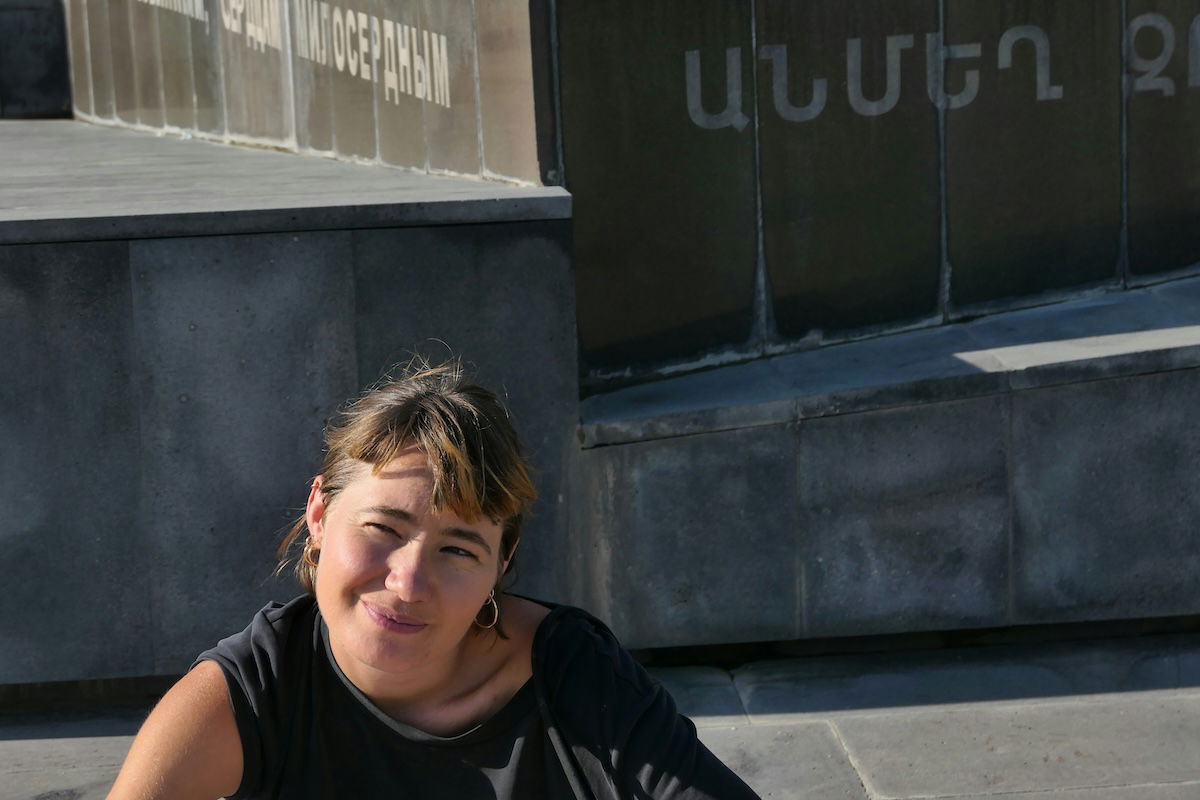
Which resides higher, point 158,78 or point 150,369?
point 158,78

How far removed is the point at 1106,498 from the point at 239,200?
→ 9.03ft

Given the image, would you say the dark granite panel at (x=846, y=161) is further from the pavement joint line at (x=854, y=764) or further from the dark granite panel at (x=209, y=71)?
the dark granite panel at (x=209, y=71)

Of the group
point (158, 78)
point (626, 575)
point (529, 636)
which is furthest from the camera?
point (158, 78)

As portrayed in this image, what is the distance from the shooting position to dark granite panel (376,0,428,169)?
6.00m

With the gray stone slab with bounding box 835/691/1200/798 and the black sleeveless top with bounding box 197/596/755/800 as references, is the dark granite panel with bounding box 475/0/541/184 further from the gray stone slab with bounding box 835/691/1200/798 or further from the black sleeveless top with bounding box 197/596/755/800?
the black sleeveless top with bounding box 197/596/755/800

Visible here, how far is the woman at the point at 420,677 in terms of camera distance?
2.28 metres

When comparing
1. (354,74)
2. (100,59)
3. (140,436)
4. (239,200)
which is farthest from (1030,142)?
(100,59)

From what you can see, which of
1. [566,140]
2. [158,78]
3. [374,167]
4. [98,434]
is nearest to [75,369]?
[98,434]

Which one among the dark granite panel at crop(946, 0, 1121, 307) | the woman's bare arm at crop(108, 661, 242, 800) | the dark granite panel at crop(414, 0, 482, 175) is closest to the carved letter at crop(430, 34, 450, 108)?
the dark granite panel at crop(414, 0, 482, 175)

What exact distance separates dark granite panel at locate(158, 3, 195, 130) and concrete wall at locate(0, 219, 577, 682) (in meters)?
5.40

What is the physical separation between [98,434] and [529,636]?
96.7 inches

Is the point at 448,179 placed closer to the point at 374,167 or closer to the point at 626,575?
the point at 374,167

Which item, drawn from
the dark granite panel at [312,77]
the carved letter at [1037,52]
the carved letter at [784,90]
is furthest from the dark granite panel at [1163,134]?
the dark granite panel at [312,77]

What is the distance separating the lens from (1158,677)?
187 inches
